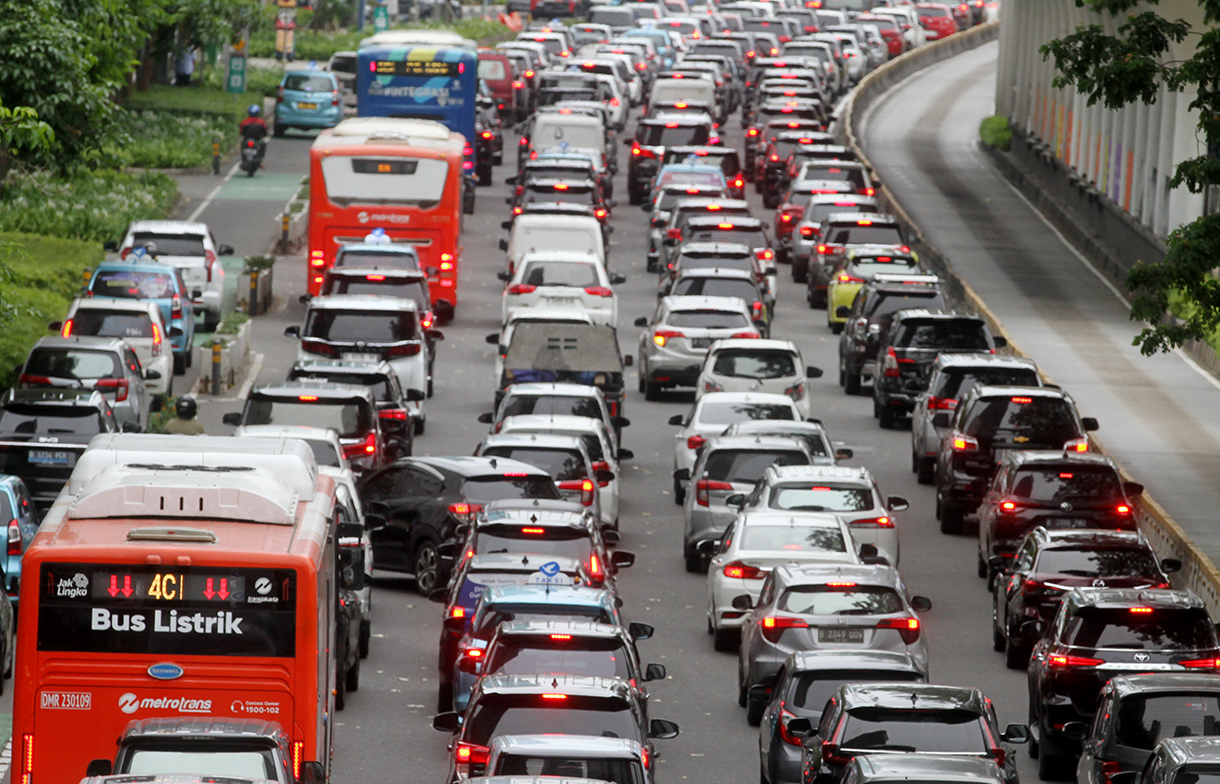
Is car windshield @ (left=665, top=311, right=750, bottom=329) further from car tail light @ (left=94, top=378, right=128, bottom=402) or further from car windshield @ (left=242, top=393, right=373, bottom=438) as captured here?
car tail light @ (left=94, top=378, right=128, bottom=402)

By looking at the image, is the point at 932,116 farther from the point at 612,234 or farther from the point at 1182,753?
the point at 1182,753

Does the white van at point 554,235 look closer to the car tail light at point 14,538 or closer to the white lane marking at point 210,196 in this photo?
the white lane marking at point 210,196

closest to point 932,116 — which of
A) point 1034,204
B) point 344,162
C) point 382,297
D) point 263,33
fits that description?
point 1034,204

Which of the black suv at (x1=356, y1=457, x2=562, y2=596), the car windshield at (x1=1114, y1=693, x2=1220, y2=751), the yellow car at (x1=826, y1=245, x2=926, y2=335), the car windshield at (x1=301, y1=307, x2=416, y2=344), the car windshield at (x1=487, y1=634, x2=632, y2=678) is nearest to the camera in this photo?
the car windshield at (x1=1114, y1=693, x2=1220, y2=751)

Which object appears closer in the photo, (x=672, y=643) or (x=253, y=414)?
(x=672, y=643)

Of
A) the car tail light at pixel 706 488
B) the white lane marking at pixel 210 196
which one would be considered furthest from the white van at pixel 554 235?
the car tail light at pixel 706 488

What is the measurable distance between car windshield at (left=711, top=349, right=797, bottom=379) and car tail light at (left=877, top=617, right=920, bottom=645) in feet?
45.7

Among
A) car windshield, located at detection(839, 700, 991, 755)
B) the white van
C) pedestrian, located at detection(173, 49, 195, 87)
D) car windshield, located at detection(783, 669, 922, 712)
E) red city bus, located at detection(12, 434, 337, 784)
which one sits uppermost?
red city bus, located at detection(12, 434, 337, 784)

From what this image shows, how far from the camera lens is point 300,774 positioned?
1398cm

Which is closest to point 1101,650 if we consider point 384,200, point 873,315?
point 873,315

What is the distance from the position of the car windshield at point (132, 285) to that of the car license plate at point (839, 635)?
19.2 metres

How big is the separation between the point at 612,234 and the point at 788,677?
37854mm

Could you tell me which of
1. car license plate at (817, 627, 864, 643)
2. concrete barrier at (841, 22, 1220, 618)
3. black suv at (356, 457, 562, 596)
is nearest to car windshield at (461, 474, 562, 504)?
black suv at (356, 457, 562, 596)

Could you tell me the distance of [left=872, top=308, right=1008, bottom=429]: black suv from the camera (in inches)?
1341
